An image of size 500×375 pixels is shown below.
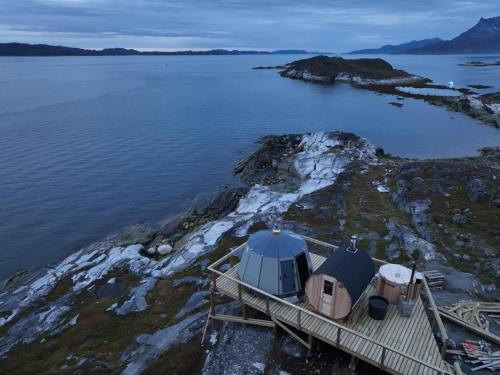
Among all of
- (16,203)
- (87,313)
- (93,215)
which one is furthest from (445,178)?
(16,203)

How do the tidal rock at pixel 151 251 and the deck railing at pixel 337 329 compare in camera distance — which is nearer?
the deck railing at pixel 337 329

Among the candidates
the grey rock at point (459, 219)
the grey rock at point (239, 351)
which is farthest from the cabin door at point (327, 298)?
the grey rock at point (459, 219)

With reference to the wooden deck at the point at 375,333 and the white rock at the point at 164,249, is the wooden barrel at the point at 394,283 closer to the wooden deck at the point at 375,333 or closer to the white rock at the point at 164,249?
the wooden deck at the point at 375,333

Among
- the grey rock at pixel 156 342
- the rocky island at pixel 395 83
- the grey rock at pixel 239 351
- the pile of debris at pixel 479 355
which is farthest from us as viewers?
the rocky island at pixel 395 83

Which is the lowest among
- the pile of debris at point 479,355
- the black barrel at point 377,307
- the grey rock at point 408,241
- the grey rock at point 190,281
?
the grey rock at point 190,281

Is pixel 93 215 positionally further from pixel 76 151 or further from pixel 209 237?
pixel 76 151

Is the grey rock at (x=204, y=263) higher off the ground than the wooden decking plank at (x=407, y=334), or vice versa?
the wooden decking plank at (x=407, y=334)

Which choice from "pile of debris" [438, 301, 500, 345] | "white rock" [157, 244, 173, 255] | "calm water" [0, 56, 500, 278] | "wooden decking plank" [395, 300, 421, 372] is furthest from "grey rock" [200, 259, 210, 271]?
"calm water" [0, 56, 500, 278]

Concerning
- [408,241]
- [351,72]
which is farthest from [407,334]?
[351,72]

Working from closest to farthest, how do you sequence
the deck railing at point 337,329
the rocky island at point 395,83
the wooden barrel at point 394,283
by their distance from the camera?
the deck railing at point 337,329 < the wooden barrel at point 394,283 < the rocky island at point 395,83
